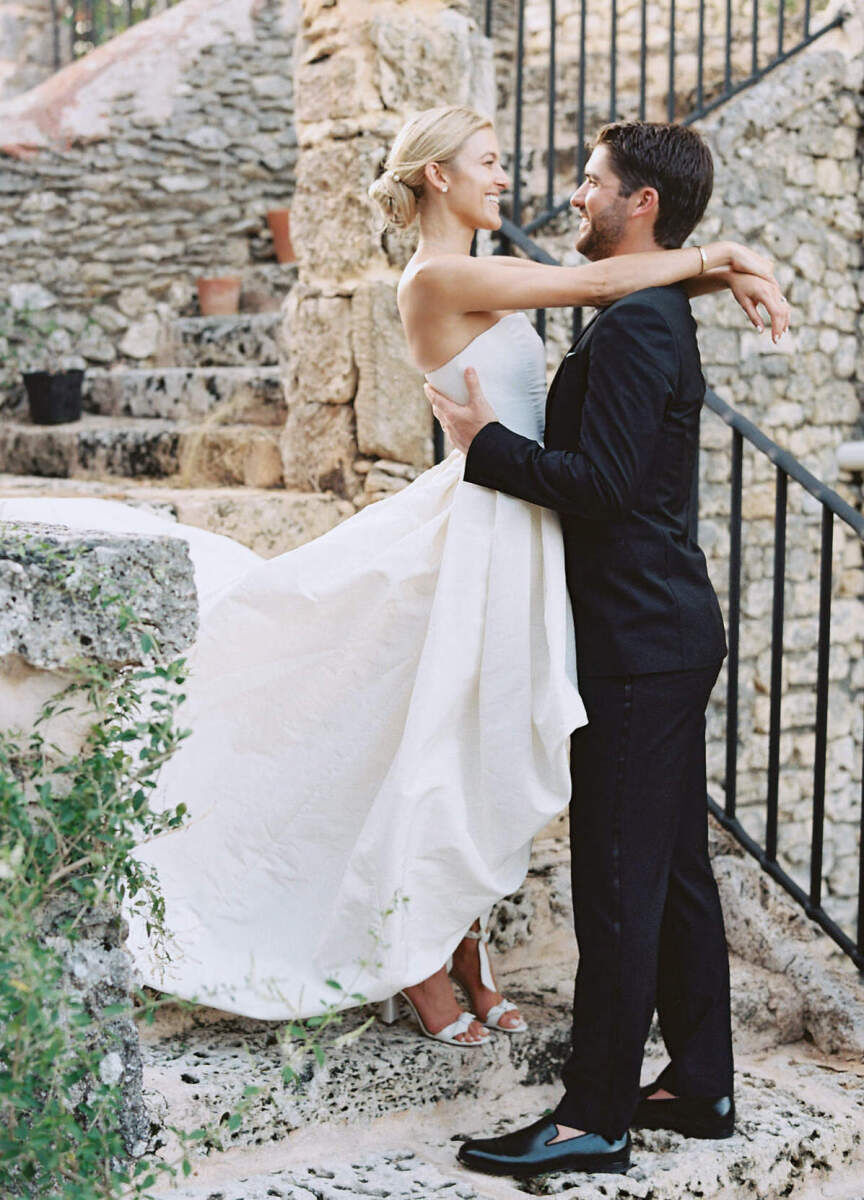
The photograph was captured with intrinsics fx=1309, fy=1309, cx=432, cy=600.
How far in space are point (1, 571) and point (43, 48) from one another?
862 centimetres

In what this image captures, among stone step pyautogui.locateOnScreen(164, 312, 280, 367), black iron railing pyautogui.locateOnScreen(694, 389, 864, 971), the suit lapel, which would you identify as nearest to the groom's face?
the suit lapel

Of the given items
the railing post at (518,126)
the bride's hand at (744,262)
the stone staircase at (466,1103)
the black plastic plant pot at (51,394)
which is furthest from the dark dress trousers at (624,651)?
the black plastic plant pot at (51,394)

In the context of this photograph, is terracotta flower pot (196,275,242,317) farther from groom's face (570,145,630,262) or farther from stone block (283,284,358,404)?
groom's face (570,145,630,262)

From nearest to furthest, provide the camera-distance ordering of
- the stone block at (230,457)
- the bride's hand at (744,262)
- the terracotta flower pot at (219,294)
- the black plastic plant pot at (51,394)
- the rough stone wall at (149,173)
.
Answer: the bride's hand at (744,262), the stone block at (230,457), the black plastic plant pot at (51,394), the terracotta flower pot at (219,294), the rough stone wall at (149,173)

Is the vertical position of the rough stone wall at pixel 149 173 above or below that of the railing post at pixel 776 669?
above

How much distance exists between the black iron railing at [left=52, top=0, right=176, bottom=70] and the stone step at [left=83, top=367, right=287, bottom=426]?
456 centimetres

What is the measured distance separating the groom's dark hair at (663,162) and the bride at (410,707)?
93mm

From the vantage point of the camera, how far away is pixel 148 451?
4.37 meters

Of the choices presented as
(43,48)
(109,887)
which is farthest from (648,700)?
(43,48)

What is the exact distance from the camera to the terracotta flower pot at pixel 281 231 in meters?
7.49

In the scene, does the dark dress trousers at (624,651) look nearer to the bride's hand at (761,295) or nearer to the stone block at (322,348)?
the bride's hand at (761,295)

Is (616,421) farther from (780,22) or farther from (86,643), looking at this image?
(780,22)

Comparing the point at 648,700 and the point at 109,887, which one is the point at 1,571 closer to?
the point at 109,887

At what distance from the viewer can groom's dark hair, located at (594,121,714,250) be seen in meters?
2.09
